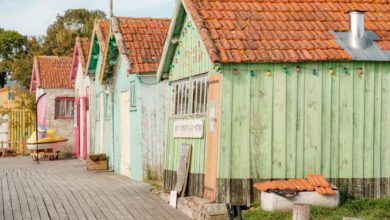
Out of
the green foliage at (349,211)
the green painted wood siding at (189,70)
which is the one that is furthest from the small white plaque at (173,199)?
the green foliage at (349,211)

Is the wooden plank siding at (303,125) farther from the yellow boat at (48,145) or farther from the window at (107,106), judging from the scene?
the yellow boat at (48,145)

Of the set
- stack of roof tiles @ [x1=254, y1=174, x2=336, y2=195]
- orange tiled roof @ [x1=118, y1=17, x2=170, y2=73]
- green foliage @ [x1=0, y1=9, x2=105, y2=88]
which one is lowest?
stack of roof tiles @ [x1=254, y1=174, x2=336, y2=195]

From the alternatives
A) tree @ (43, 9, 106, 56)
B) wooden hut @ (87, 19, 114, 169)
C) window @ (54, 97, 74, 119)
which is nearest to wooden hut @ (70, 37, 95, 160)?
wooden hut @ (87, 19, 114, 169)

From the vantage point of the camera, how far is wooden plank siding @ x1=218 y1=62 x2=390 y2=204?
11.9 m

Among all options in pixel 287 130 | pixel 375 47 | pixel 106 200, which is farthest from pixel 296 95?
pixel 106 200

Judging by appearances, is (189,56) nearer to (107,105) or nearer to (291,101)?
(291,101)

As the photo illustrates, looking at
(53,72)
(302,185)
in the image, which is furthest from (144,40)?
(53,72)

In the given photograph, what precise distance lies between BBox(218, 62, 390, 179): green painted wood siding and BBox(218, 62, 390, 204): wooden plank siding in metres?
0.02

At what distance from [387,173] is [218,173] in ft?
9.74

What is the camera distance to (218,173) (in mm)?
11883

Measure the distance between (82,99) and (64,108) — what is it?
5502mm

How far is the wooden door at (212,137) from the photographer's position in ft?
39.4

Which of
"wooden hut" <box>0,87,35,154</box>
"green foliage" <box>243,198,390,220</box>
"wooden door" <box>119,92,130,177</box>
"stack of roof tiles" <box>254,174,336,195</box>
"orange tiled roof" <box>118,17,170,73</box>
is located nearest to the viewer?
"green foliage" <box>243,198,390,220</box>

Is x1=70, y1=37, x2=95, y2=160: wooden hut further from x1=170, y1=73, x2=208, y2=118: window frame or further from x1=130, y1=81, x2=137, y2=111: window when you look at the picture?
x1=170, y1=73, x2=208, y2=118: window frame
